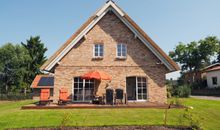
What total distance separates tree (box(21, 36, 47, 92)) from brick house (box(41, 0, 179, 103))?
129 feet

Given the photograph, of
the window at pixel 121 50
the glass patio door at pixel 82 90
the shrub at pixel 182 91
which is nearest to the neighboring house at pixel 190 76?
the shrub at pixel 182 91

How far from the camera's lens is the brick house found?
15.6 meters

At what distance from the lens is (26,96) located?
3578 centimetres

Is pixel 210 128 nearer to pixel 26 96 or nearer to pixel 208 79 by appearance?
pixel 26 96

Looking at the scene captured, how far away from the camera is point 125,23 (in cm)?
1619

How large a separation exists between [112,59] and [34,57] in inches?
1713

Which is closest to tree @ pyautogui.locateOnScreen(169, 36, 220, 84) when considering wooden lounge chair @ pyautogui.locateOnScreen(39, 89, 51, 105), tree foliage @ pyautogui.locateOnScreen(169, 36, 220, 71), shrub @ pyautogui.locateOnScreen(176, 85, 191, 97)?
tree foliage @ pyautogui.locateOnScreen(169, 36, 220, 71)

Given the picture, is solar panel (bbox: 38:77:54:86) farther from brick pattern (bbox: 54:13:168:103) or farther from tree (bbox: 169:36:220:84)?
tree (bbox: 169:36:220:84)

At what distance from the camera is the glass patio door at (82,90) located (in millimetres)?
15602

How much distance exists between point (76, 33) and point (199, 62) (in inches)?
1830

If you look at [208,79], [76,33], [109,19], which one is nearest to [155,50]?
[109,19]

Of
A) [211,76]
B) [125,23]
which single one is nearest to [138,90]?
[125,23]

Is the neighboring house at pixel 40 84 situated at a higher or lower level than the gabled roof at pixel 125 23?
lower

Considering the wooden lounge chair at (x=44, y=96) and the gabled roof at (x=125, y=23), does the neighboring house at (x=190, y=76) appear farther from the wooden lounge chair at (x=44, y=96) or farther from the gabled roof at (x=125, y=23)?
the wooden lounge chair at (x=44, y=96)
